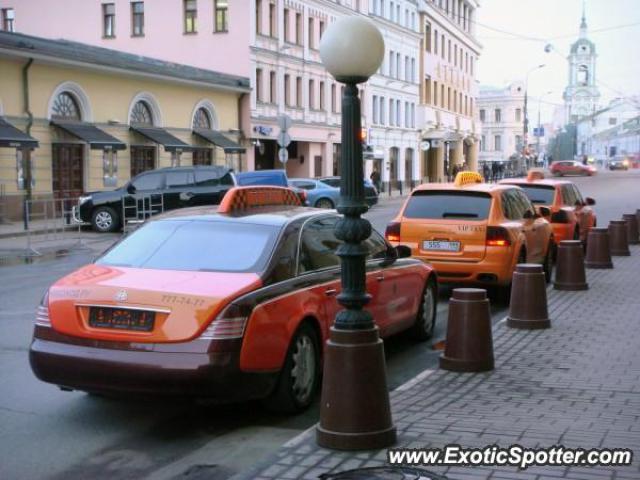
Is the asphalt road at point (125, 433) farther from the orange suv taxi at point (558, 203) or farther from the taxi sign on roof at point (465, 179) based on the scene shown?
the orange suv taxi at point (558, 203)

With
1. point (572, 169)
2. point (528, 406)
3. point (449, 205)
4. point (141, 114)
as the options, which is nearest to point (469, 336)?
point (528, 406)

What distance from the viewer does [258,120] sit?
46688 mm

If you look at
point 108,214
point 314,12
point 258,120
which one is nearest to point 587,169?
point 314,12

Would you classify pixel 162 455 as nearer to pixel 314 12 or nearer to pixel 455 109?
pixel 314 12

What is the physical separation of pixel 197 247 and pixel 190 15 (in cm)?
4444

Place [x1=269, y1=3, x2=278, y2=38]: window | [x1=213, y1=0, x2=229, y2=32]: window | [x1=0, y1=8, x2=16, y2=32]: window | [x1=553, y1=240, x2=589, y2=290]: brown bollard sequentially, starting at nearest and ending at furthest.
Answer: [x1=553, y1=240, x2=589, y2=290]: brown bollard, [x1=213, y1=0, x2=229, y2=32]: window, [x1=269, y1=3, x2=278, y2=38]: window, [x1=0, y1=8, x2=16, y2=32]: window

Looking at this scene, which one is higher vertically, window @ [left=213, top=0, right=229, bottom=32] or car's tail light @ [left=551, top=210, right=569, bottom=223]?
window @ [left=213, top=0, right=229, bottom=32]

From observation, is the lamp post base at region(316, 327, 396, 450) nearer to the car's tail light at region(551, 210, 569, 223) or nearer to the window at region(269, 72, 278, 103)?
the car's tail light at region(551, 210, 569, 223)

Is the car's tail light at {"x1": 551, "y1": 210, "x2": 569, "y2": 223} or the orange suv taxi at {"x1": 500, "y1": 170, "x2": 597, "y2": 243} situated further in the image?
the orange suv taxi at {"x1": 500, "y1": 170, "x2": 597, "y2": 243}

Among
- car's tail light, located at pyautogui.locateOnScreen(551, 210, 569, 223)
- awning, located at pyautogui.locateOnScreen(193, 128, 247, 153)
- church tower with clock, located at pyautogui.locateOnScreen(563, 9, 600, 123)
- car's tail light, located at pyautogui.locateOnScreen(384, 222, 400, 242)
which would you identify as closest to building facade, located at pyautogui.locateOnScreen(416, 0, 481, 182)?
awning, located at pyautogui.locateOnScreen(193, 128, 247, 153)

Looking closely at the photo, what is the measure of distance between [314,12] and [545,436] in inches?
1972

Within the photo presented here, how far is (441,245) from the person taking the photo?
40.0ft

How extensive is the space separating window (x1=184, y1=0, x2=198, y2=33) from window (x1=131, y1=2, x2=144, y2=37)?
10.0 ft

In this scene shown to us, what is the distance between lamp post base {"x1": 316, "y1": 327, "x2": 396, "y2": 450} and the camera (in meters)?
5.50
